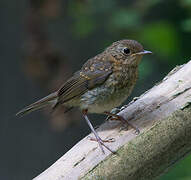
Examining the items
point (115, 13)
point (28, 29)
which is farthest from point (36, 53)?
point (115, 13)

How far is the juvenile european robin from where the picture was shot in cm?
367

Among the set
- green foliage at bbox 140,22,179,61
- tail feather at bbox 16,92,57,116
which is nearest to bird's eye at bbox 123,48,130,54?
tail feather at bbox 16,92,57,116

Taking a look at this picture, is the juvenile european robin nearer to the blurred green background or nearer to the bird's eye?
the bird's eye

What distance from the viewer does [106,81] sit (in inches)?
145

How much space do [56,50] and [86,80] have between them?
5.21 feet

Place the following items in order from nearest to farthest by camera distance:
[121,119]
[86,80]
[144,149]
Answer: [144,149], [121,119], [86,80]

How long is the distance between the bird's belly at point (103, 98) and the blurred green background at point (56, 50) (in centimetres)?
A: 131

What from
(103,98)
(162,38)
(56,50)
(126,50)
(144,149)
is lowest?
(162,38)

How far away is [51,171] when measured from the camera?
308 cm

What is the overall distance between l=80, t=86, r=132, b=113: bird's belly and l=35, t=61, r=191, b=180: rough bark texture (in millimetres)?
389

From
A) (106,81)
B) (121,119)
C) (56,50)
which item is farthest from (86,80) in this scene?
(56,50)

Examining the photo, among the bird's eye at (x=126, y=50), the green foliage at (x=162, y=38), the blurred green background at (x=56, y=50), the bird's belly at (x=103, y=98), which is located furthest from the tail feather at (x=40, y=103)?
the green foliage at (x=162, y=38)

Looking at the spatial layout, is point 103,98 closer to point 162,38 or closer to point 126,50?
point 126,50

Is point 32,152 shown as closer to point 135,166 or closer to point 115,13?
point 115,13
